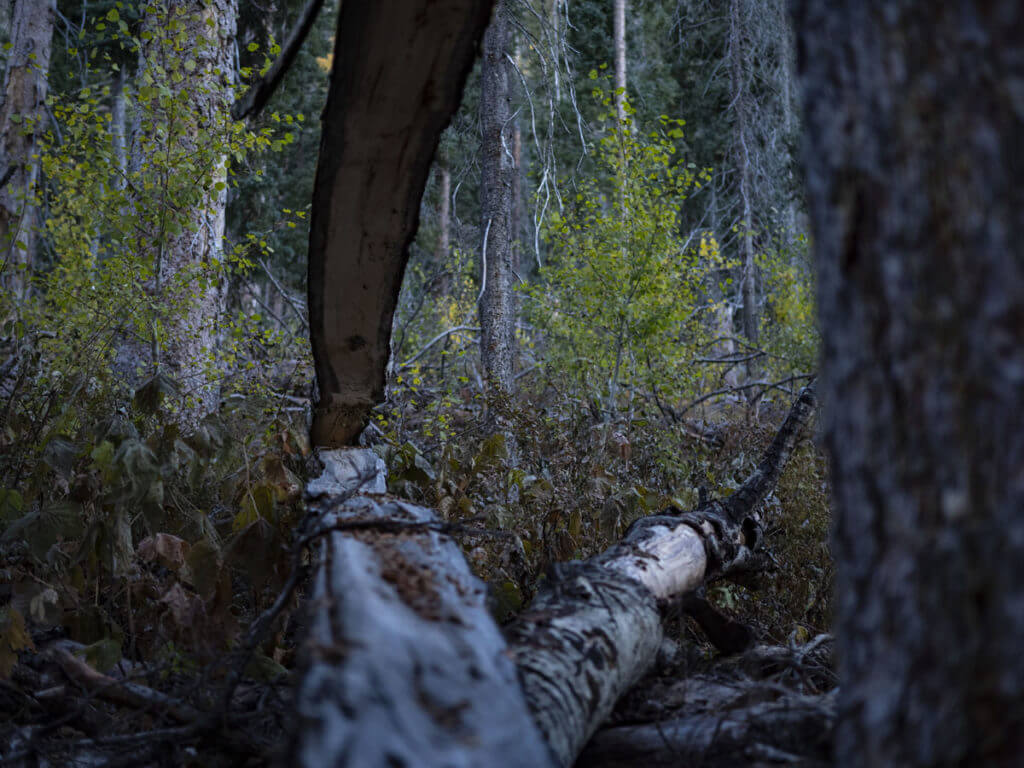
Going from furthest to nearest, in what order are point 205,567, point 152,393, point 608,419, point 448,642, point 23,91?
point 23,91 < point 608,419 < point 152,393 < point 205,567 < point 448,642

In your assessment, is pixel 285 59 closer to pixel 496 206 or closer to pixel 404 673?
pixel 404 673

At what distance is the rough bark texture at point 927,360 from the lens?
91 cm

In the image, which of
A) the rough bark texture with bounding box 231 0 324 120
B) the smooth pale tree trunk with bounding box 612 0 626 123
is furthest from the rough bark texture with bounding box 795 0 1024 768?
the smooth pale tree trunk with bounding box 612 0 626 123

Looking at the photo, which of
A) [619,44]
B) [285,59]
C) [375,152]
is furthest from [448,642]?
[619,44]

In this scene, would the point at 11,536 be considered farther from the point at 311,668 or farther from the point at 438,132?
the point at 438,132

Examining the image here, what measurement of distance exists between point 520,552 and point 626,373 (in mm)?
4709

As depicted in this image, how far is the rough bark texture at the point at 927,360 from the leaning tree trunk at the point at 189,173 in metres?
3.08

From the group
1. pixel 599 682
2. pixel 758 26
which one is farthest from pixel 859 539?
pixel 758 26

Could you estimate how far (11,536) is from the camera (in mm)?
2330

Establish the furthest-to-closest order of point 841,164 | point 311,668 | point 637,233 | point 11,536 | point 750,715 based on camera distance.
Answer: point 637,233 → point 11,536 → point 750,715 → point 311,668 → point 841,164

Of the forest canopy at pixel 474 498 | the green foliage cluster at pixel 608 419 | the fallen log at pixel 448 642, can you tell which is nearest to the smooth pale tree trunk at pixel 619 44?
the green foliage cluster at pixel 608 419

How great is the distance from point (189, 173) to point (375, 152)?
277cm

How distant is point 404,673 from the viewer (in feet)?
3.96

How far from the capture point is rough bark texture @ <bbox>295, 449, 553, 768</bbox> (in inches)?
42.1
